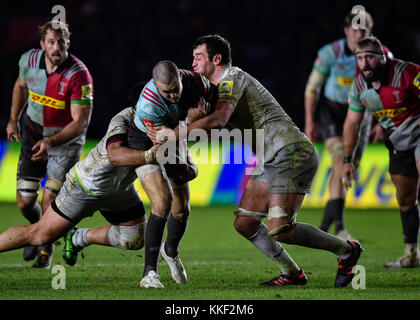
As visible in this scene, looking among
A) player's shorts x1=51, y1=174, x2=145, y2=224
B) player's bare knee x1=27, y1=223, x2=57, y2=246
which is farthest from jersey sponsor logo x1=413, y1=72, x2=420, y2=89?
player's bare knee x1=27, y1=223, x2=57, y2=246

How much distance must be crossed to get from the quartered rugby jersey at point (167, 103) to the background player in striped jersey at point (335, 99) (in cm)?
373

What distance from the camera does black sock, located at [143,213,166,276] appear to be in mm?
6340

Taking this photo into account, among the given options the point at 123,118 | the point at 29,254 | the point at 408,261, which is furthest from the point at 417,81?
the point at 29,254

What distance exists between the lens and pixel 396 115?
780 cm

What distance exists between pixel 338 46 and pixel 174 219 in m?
4.20

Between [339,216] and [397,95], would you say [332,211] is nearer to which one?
[339,216]

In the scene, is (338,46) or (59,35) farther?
(338,46)

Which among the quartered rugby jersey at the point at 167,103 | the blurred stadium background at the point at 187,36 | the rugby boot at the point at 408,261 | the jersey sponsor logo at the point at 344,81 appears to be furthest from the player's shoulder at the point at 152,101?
the blurred stadium background at the point at 187,36

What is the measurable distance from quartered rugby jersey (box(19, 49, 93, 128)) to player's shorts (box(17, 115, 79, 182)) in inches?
4.8

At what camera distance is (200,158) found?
47.5 feet

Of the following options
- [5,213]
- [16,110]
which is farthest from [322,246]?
[5,213]

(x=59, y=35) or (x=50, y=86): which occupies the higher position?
(x=59, y=35)

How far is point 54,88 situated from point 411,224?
12.9 feet

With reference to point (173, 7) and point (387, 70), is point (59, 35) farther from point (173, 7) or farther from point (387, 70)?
point (173, 7)
